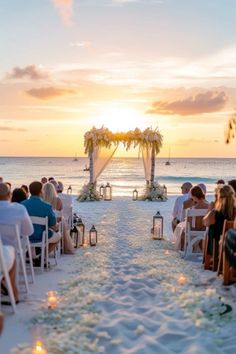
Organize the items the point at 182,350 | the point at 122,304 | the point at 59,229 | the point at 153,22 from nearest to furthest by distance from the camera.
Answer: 1. the point at 182,350
2. the point at 122,304
3. the point at 59,229
4. the point at 153,22

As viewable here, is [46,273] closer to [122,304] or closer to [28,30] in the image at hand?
[122,304]

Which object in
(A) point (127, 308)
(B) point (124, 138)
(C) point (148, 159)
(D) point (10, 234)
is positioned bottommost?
(A) point (127, 308)

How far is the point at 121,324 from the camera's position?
17.0 ft

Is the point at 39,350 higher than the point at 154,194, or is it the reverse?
the point at 154,194

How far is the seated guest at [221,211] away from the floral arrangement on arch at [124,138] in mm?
14879

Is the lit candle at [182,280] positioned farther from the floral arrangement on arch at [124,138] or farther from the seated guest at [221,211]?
the floral arrangement on arch at [124,138]

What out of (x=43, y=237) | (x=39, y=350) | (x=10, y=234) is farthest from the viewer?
(x=43, y=237)

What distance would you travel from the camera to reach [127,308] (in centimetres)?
574

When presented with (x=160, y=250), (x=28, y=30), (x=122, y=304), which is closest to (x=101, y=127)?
(x=28, y=30)

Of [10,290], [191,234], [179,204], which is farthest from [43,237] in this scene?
[179,204]

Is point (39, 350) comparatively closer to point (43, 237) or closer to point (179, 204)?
point (43, 237)

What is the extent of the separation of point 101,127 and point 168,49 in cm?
1014

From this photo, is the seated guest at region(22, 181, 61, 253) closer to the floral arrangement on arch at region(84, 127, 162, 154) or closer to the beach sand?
the beach sand

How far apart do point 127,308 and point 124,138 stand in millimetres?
17128
